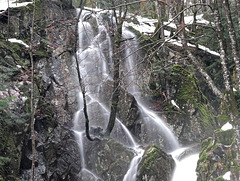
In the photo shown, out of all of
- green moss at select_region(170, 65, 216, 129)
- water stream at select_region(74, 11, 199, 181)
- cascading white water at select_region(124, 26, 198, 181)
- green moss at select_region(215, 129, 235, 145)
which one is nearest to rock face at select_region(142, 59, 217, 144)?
green moss at select_region(170, 65, 216, 129)

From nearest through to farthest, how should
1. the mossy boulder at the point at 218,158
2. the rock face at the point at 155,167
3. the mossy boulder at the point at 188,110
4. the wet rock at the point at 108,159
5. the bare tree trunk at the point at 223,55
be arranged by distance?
the bare tree trunk at the point at 223,55
the mossy boulder at the point at 218,158
the rock face at the point at 155,167
the wet rock at the point at 108,159
the mossy boulder at the point at 188,110

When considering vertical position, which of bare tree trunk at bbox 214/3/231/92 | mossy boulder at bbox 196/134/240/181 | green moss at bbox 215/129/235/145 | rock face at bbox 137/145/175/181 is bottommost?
rock face at bbox 137/145/175/181

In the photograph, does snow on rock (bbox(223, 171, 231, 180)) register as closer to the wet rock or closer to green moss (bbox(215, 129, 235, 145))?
green moss (bbox(215, 129, 235, 145))

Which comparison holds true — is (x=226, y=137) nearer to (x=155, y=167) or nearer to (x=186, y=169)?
(x=186, y=169)

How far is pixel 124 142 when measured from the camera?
1105 cm

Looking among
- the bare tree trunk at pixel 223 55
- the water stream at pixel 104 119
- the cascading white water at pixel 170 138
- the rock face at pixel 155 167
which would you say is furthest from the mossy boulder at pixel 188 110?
the bare tree trunk at pixel 223 55

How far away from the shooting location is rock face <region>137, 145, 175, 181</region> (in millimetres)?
8320

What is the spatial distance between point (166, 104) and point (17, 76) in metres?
7.78

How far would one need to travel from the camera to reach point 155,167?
330 inches

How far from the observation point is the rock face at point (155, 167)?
8.32 metres

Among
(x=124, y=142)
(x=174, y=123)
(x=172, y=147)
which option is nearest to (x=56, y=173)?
(x=124, y=142)

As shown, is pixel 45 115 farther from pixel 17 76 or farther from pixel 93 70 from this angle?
pixel 93 70

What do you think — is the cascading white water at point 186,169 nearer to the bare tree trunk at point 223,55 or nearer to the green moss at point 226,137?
the green moss at point 226,137

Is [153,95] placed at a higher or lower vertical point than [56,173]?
higher
